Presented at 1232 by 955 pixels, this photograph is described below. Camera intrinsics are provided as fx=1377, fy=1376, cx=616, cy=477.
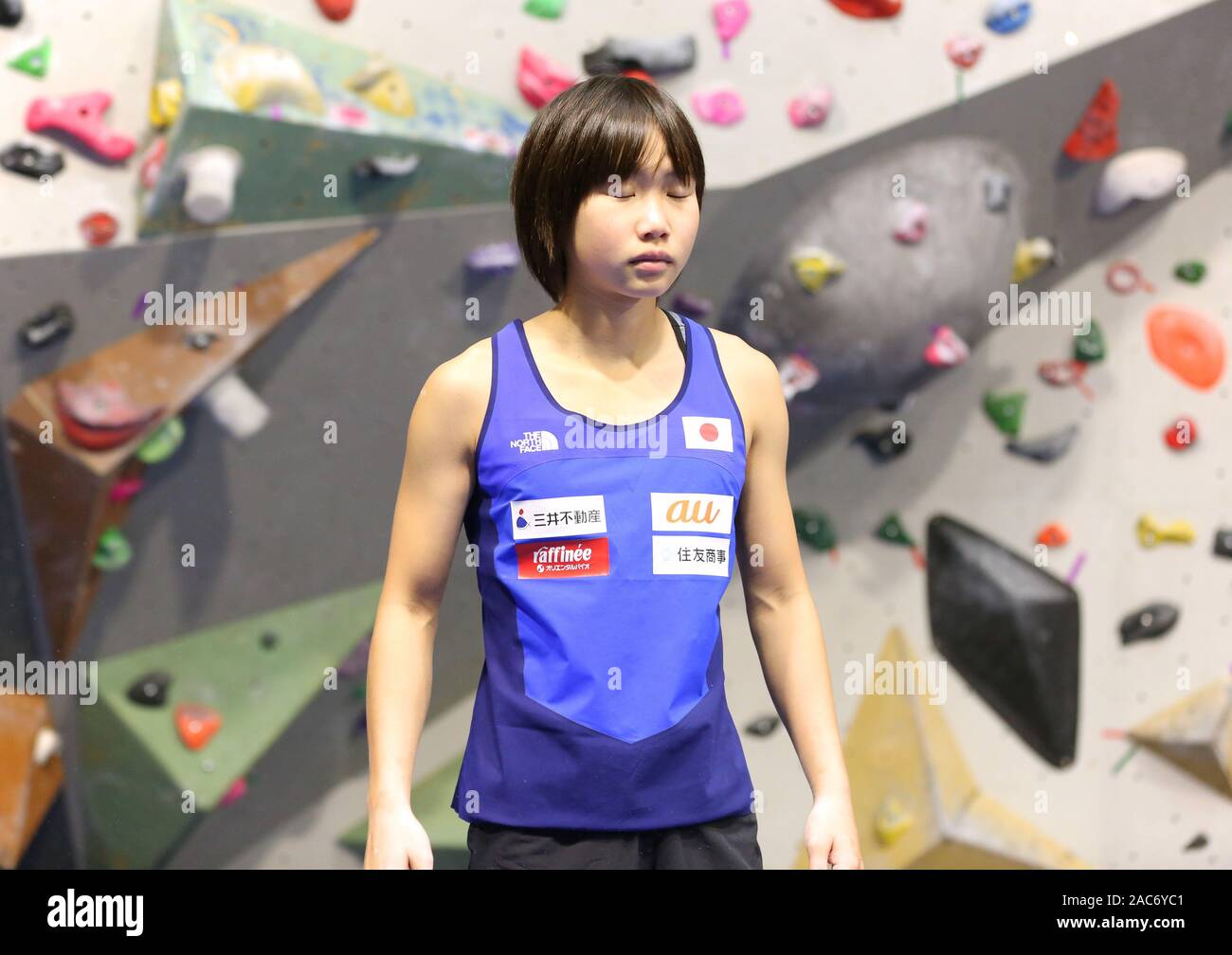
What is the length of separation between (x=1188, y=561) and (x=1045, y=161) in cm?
83

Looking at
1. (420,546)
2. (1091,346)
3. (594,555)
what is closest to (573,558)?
(594,555)

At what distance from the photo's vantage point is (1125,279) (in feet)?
8.57

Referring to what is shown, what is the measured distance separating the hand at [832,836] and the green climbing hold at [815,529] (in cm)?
134

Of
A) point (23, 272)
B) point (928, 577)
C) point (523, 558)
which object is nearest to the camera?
point (523, 558)

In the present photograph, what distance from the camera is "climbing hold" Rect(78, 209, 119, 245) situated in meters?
2.26

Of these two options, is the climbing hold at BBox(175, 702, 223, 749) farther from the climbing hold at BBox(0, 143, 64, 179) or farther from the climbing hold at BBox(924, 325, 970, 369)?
the climbing hold at BBox(924, 325, 970, 369)

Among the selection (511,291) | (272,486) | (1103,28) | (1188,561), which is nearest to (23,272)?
(272,486)

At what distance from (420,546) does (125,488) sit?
49.9 inches

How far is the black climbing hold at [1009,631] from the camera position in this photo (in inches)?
102

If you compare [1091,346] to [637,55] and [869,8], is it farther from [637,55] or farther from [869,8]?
[637,55]

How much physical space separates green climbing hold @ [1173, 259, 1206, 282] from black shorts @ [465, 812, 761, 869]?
1.88m

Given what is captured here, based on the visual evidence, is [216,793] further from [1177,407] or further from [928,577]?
[1177,407]

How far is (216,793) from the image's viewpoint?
2.37m

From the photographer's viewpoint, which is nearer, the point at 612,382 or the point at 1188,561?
the point at 612,382
